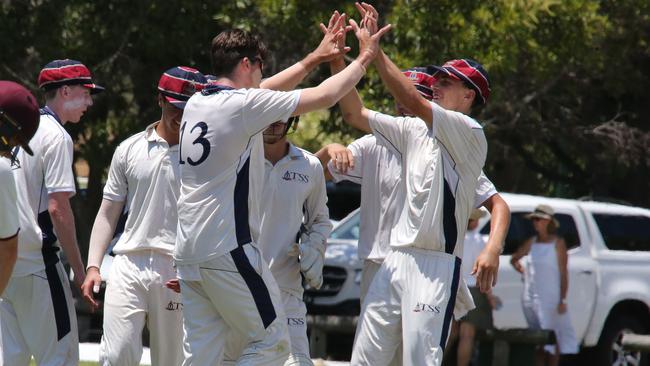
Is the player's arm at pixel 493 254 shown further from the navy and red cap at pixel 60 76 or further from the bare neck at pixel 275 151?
the navy and red cap at pixel 60 76

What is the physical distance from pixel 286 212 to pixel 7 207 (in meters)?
2.54

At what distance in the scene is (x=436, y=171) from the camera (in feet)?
24.0

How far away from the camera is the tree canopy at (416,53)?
15.1m

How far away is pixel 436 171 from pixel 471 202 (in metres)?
0.32

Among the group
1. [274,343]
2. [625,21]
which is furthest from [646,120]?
[274,343]

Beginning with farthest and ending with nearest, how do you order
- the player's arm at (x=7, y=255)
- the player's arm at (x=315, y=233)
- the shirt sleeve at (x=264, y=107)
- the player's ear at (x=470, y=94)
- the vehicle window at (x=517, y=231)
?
1. the vehicle window at (x=517, y=231)
2. the player's arm at (x=315, y=233)
3. the player's ear at (x=470, y=94)
4. the shirt sleeve at (x=264, y=107)
5. the player's arm at (x=7, y=255)

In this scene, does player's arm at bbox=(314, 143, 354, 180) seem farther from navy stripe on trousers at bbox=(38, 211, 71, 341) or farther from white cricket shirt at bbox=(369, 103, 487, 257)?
navy stripe on trousers at bbox=(38, 211, 71, 341)

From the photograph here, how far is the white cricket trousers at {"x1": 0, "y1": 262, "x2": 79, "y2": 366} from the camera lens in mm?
7727

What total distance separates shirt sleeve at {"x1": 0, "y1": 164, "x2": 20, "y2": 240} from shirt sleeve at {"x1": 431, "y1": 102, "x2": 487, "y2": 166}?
2425mm

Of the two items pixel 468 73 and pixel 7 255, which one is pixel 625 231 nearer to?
pixel 468 73

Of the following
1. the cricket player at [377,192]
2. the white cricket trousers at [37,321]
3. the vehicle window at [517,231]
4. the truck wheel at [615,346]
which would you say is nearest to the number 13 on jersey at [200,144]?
the cricket player at [377,192]

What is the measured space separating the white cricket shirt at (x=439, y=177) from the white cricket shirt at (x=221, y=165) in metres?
1.08

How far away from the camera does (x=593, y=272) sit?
1481 centimetres

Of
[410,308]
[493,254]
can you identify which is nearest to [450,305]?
[410,308]
